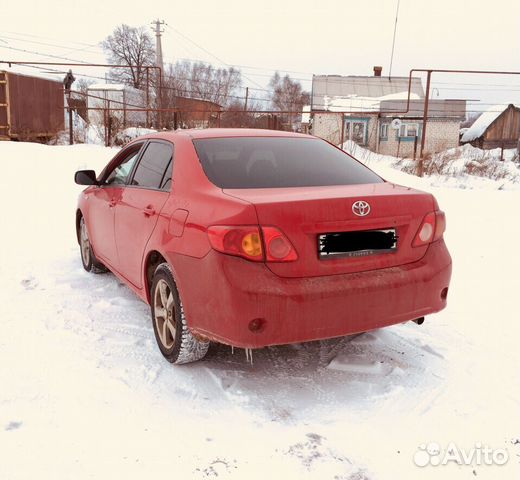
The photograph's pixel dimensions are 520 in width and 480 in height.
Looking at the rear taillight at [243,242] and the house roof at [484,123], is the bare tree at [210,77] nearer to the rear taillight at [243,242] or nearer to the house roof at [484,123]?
the house roof at [484,123]

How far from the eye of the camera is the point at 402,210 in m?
2.94

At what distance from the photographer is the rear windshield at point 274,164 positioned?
124 inches

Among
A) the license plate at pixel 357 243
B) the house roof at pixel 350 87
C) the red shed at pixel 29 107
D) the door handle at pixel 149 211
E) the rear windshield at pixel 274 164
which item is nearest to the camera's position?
the license plate at pixel 357 243

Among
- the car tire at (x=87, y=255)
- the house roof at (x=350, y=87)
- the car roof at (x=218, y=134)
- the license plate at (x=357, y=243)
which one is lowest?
the car tire at (x=87, y=255)

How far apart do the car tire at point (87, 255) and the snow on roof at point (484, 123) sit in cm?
5019

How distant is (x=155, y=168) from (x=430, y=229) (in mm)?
1980

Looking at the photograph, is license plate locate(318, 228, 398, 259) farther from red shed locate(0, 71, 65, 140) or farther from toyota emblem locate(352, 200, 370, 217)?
red shed locate(0, 71, 65, 140)

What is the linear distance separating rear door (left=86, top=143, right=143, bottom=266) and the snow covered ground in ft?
1.42

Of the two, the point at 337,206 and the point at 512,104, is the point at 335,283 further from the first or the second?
the point at 512,104

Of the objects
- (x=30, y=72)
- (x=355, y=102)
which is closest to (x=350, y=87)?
(x=355, y=102)

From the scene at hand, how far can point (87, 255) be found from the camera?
537cm

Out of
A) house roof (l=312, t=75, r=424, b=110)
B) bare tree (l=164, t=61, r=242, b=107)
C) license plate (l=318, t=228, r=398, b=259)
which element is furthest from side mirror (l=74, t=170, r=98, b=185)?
bare tree (l=164, t=61, r=242, b=107)

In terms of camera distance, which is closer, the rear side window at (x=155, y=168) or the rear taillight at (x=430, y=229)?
the rear taillight at (x=430, y=229)

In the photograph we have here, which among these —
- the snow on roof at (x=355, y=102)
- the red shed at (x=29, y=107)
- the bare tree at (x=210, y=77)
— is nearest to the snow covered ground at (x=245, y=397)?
the red shed at (x=29, y=107)
